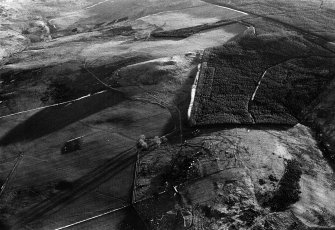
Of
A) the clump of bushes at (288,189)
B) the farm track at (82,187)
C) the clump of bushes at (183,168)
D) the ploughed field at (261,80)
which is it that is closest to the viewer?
the clump of bushes at (288,189)

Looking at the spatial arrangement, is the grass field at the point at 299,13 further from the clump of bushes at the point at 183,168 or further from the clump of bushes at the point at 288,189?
the clump of bushes at the point at 183,168

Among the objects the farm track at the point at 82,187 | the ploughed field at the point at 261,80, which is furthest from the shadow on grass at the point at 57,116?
the ploughed field at the point at 261,80

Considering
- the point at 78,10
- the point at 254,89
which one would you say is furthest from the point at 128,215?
the point at 78,10

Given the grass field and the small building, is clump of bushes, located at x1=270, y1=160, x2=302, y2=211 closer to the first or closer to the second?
the small building

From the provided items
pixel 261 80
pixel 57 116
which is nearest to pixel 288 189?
pixel 261 80

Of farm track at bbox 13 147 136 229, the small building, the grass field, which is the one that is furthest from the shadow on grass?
the grass field

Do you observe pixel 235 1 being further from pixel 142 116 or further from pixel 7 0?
pixel 7 0
